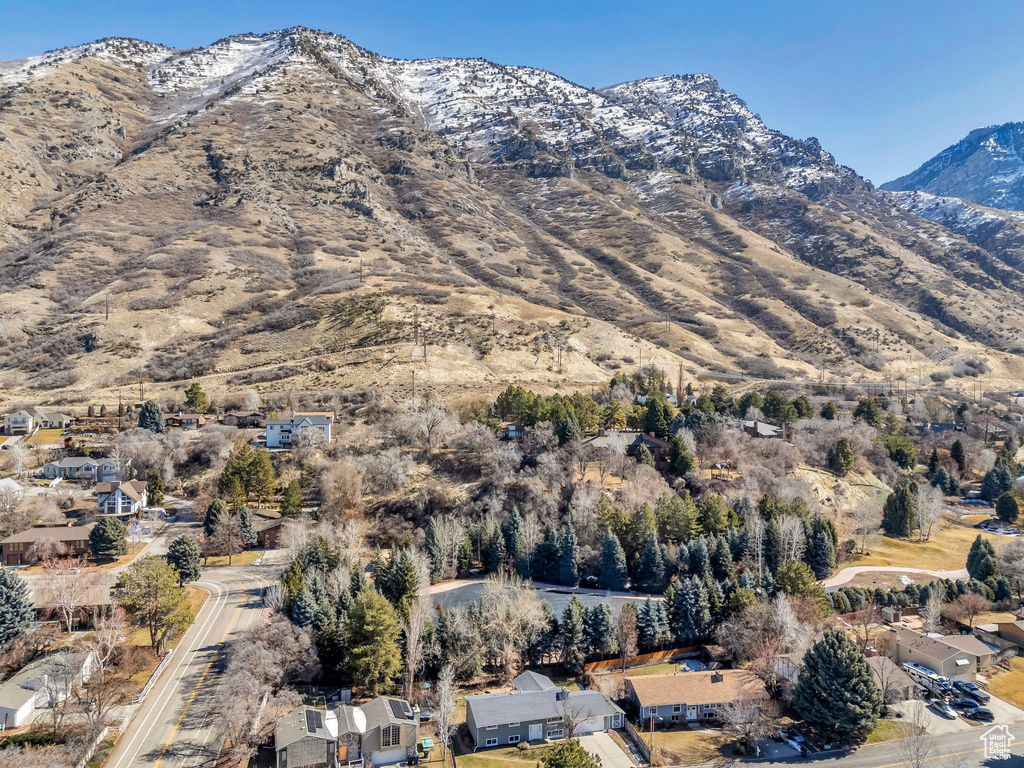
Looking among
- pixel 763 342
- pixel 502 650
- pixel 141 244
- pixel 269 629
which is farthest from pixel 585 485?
pixel 141 244

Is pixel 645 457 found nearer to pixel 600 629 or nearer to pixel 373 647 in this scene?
pixel 600 629

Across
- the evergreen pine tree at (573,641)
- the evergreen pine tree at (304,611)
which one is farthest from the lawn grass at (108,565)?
the evergreen pine tree at (573,641)

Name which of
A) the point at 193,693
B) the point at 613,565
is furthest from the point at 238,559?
the point at 613,565

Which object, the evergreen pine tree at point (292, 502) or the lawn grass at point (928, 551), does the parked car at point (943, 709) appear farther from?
the evergreen pine tree at point (292, 502)

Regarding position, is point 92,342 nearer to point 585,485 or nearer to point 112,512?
point 112,512

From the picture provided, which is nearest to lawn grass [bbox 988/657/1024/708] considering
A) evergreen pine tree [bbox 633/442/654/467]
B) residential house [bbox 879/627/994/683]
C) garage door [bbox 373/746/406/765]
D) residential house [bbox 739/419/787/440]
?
residential house [bbox 879/627/994/683]

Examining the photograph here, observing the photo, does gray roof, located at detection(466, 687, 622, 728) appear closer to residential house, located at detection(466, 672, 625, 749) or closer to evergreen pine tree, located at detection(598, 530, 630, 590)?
residential house, located at detection(466, 672, 625, 749)

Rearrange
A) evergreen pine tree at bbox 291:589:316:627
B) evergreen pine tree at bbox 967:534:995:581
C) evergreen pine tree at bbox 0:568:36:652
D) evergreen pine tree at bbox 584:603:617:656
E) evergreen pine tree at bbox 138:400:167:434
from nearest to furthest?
evergreen pine tree at bbox 0:568:36:652, evergreen pine tree at bbox 291:589:316:627, evergreen pine tree at bbox 584:603:617:656, evergreen pine tree at bbox 967:534:995:581, evergreen pine tree at bbox 138:400:167:434
